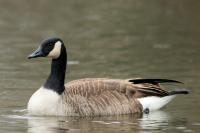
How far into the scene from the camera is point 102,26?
26844 millimetres

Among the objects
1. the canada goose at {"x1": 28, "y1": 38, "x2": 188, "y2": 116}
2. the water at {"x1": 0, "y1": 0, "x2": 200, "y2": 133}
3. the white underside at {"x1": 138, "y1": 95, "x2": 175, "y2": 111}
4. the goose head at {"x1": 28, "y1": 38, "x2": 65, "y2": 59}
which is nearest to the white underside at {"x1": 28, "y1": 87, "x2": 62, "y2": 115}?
the canada goose at {"x1": 28, "y1": 38, "x2": 188, "y2": 116}

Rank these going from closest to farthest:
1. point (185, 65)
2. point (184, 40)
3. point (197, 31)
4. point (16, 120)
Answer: point (16, 120) → point (185, 65) → point (184, 40) → point (197, 31)

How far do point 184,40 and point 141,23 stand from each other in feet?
12.6

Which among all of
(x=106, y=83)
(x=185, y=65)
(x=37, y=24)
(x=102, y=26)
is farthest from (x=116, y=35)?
(x=106, y=83)

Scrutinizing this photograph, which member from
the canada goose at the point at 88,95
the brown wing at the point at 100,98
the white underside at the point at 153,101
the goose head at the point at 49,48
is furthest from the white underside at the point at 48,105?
the white underside at the point at 153,101

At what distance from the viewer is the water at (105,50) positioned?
14.1 m

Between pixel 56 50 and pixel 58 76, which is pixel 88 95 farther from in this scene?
pixel 56 50

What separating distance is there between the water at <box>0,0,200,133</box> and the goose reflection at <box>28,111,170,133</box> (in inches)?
0.6

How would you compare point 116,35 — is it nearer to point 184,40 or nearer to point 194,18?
point 184,40

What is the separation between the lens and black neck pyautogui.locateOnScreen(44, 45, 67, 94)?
14.7 m

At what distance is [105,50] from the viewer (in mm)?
22094

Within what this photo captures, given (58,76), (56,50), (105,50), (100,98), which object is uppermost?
(105,50)

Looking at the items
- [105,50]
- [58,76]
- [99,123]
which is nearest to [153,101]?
[99,123]

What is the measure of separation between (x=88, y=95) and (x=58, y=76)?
62 cm
